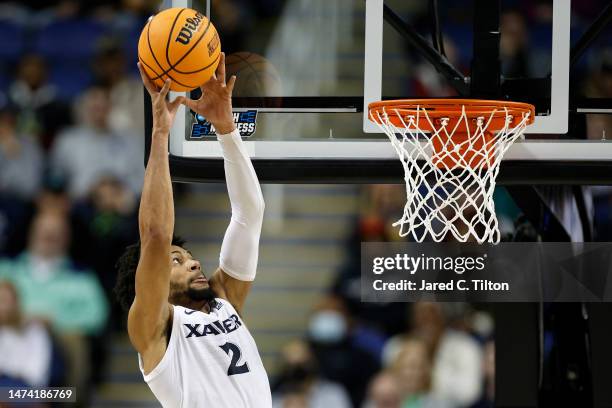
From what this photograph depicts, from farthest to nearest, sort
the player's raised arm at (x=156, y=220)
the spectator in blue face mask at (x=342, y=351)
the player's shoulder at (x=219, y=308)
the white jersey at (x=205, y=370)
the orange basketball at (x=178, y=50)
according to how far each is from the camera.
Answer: the spectator in blue face mask at (x=342, y=351) → the player's shoulder at (x=219, y=308) → the white jersey at (x=205, y=370) → the orange basketball at (x=178, y=50) → the player's raised arm at (x=156, y=220)

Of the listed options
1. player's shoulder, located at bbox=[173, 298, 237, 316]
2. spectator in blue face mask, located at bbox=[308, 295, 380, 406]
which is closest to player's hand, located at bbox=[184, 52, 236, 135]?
player's shoulder, located at bbox=[173, 298, 237, 316]

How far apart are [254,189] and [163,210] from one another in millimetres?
454

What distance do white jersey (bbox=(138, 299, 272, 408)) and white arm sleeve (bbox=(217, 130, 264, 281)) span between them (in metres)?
0.22

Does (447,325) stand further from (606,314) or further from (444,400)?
(606,314)

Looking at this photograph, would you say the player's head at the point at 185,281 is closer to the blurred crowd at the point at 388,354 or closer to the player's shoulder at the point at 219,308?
the player's shoulder at the point at 219,308

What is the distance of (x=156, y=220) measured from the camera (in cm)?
243

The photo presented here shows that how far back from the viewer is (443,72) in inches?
130

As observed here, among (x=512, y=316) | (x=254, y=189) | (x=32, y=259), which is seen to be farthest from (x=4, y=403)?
(x=254, y=189)

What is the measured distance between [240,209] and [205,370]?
48 centimetres

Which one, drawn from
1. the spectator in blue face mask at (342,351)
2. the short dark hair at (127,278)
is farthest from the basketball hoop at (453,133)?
the spectator in blue face mask at (342,351)

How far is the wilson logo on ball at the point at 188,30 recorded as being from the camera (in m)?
2.56

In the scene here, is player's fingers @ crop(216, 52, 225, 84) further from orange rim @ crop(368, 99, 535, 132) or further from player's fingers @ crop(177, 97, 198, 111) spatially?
orange rim @ crop(368, 99, 535, 132)

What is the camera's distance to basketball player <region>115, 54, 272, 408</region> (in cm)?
244

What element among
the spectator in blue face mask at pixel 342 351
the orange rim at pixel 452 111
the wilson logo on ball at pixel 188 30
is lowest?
→ the spectator in blue face mask at pixel 342 351
